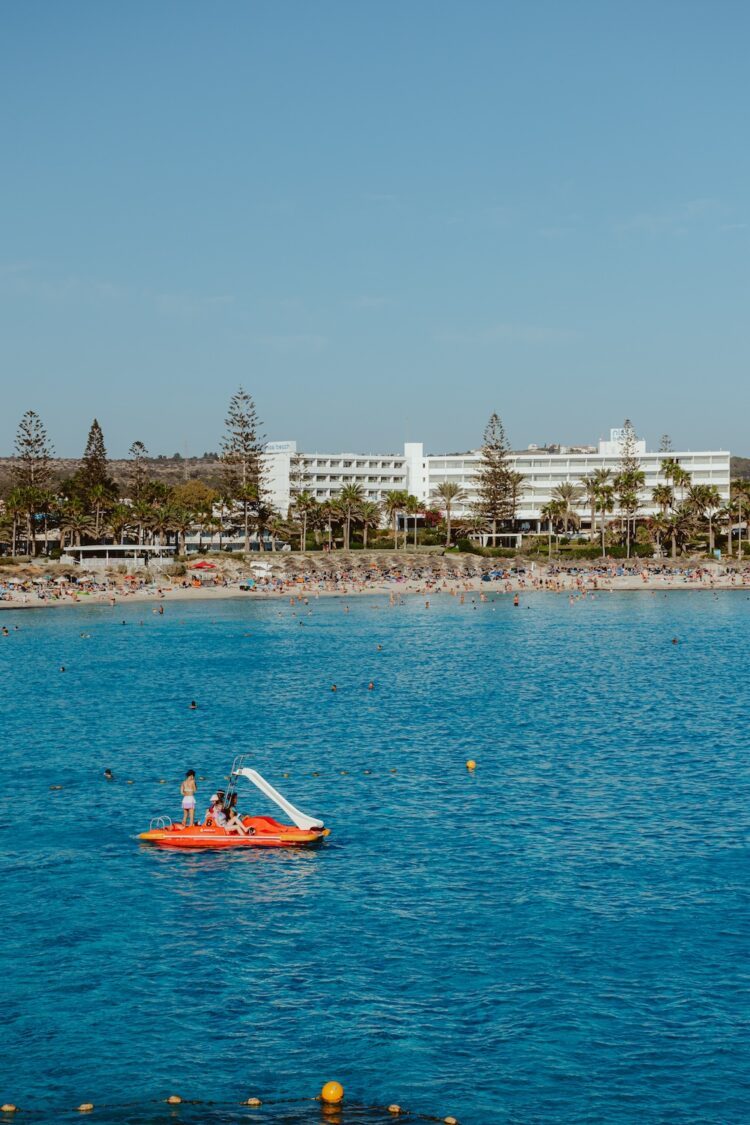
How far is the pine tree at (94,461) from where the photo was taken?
16000cm

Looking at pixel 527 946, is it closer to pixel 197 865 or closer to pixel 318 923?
pixel 318 923

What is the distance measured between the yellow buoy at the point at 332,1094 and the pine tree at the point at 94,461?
5763 inches

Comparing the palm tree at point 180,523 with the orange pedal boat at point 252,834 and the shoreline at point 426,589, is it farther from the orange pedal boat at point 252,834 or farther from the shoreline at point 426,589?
the orange pedal boat at point 252,834

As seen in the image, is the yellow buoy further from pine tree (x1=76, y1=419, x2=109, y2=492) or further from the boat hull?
pine tree (x1=76, y1=419, x2=109, y2=492)

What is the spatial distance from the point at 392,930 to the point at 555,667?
53.2 meters

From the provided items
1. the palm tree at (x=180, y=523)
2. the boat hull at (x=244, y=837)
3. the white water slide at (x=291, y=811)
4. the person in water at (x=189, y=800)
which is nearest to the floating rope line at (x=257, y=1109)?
the boat hull at (x=244, y=837)

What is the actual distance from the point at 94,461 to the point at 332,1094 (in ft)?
490

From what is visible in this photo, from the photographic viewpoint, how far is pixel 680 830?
34.5 meters

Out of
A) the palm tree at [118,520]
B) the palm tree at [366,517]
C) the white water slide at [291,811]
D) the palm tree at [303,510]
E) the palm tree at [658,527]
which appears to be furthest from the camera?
the palm tree at [366,517]

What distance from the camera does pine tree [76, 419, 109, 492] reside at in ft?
525

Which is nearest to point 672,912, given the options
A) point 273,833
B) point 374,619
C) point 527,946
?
point 527,946

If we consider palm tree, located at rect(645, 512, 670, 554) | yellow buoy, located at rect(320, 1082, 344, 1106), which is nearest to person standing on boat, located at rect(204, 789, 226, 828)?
yellow buoy, located at rect(320, 1082, 344, 1106)

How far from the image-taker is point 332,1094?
61.7 ft

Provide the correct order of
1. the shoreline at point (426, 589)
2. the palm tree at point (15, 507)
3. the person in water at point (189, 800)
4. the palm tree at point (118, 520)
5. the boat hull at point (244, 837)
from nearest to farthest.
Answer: the boat hull at point (244, 837)
the person in water at point (189, 800)
the shoreline at point (426, 589)
the palm tree at point (15, 507)
the palm tree at point (118, 520)
